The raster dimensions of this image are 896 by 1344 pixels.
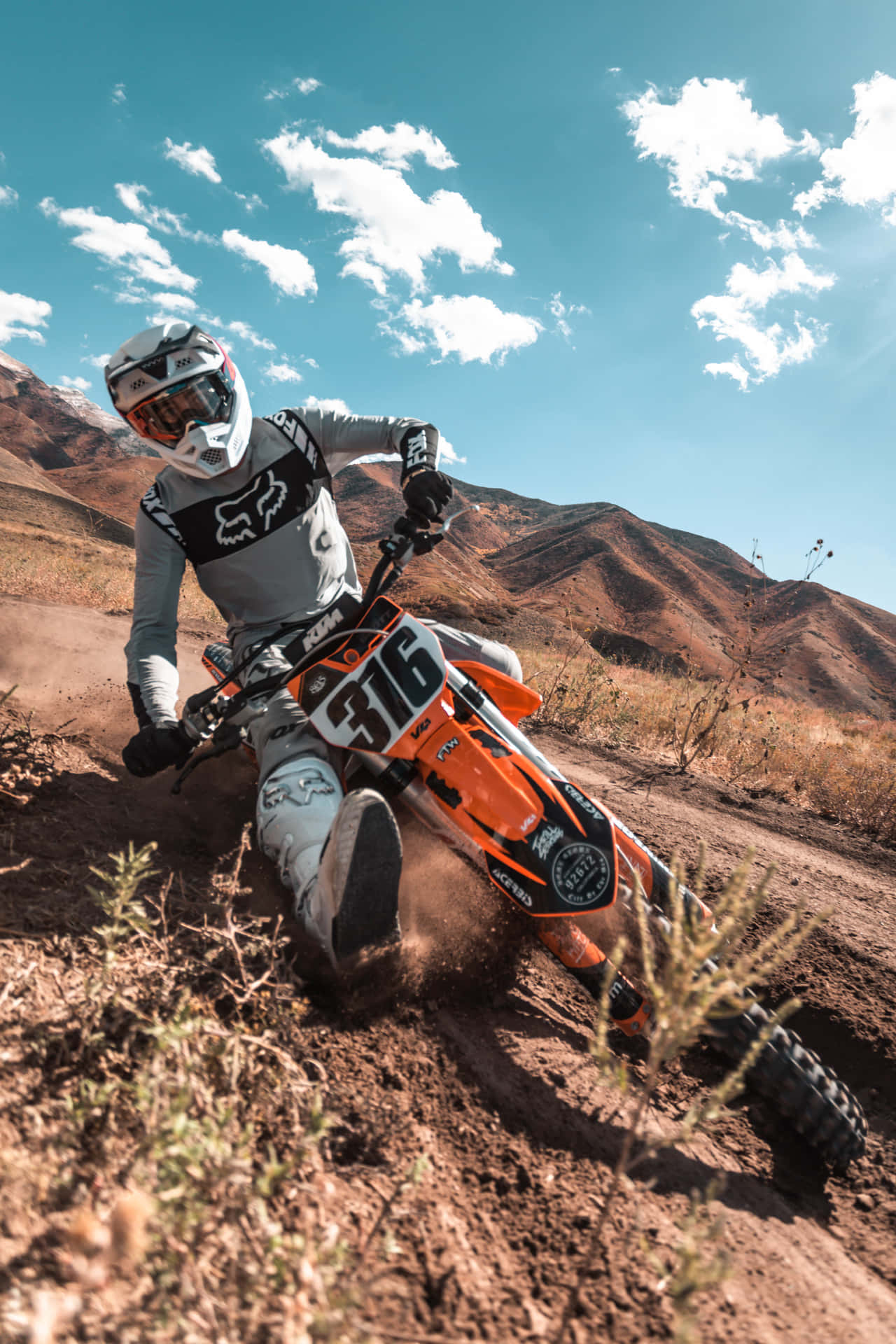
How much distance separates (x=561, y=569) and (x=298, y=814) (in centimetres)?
8558

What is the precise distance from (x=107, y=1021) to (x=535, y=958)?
1.83 m

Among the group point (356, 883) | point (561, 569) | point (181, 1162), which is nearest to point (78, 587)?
point (356, 883)

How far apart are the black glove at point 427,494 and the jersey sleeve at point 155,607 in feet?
4.00

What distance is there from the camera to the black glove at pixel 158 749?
2.70 m

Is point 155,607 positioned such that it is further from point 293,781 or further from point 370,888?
point 370,888

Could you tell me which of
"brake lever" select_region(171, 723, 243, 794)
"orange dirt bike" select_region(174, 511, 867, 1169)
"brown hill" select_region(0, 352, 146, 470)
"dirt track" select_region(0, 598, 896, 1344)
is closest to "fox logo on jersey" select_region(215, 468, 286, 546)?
"orange dirt bike" select_region(174, 511, 867, 1169)

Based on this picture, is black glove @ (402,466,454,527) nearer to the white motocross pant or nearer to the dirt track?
the white motocross pant

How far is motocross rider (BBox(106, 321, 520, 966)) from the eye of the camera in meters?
2.71

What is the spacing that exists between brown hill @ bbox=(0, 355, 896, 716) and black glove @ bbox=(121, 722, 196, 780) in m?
21.5

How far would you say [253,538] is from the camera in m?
3.38

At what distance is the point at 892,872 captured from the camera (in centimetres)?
454

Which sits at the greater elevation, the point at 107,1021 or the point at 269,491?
the point at 269,491

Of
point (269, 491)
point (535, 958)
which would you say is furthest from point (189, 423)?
point (535, 958)

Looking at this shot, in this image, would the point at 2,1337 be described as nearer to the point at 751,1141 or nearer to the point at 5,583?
the point at 751,1141
